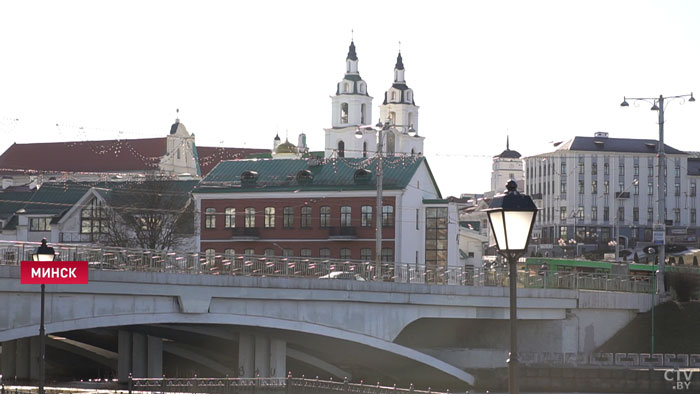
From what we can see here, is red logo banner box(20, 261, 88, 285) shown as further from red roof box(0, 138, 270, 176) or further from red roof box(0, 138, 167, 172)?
red roof box(0, 138, 167, 172)

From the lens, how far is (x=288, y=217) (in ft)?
275

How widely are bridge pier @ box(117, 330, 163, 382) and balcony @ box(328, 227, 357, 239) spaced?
1276 inches

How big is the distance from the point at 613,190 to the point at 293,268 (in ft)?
364

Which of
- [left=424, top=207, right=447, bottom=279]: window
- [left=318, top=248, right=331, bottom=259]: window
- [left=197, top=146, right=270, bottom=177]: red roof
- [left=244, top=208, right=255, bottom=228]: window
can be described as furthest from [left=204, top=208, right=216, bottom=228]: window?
Answer: [left=197, top=146, right=270, bottom=177]: red roof

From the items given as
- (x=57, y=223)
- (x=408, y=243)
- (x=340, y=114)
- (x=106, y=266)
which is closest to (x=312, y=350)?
(x=106, y=266)

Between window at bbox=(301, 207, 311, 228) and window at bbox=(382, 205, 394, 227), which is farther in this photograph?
window at bbox=(301, 207, 311, 228)

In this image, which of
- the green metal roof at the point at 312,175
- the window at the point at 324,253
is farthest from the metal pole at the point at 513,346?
the window at the point at 324,253

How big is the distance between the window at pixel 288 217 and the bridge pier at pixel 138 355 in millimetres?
33961

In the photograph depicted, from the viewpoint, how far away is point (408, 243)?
82125 millimetres

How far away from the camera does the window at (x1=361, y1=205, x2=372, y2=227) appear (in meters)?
81.7

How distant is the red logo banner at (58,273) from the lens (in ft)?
121

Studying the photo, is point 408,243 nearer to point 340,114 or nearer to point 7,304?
point 7,304

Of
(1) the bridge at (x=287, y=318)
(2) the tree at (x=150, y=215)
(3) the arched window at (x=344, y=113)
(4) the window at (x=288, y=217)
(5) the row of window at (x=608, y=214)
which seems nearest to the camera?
(1) the bridge at (x=287, y=318)

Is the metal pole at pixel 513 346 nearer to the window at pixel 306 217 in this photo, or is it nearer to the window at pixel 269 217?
the window at pixel 306 217
